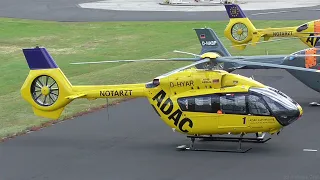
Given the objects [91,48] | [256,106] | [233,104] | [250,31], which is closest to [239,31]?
[250,31]

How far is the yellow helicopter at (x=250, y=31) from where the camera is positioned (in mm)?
35250

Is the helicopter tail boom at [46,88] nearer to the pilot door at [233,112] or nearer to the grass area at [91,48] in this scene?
the grass area at [91,48]

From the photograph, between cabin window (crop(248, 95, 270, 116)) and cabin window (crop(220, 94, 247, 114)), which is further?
cabin window (crop(220, 94, 247, 114))

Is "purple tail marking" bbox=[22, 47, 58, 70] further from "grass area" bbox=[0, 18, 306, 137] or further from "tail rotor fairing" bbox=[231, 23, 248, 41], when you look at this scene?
"tail rotor fairing" bbox=[231, 23, 248, 41]

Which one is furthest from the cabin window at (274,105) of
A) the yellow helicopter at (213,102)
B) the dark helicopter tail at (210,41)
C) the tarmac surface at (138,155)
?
the dark helicopter tail at (210,41)

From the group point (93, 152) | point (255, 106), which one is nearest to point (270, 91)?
point (255, 106)

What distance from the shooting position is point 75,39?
48.6 m

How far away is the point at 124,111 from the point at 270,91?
311 inches

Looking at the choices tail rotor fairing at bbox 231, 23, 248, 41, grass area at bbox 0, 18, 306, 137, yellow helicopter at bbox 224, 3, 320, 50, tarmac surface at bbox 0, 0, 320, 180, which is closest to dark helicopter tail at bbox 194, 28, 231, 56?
grass area at bbox 0, 18, 306, 137

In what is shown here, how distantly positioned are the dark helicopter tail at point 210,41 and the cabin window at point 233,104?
34.5 ft

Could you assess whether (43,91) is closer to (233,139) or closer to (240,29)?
(233,139)

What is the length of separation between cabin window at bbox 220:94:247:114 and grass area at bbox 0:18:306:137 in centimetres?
775

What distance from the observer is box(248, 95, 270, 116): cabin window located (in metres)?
20.4

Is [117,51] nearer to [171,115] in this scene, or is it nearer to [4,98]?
[4,98]
